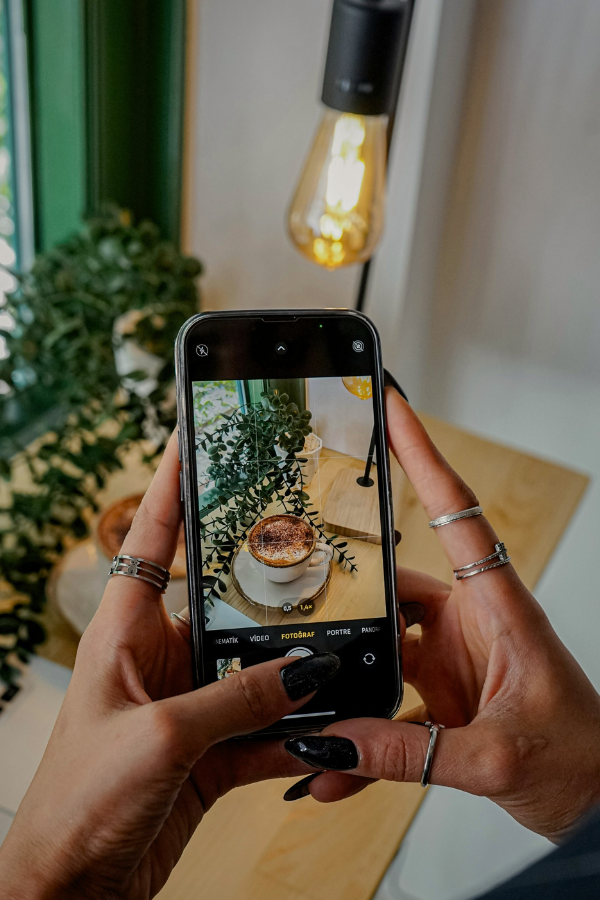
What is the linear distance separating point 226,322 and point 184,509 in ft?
0.39

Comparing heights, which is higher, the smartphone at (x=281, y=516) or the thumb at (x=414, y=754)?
the smartphone at (x=281, y=516)

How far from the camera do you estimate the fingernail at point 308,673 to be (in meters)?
0.40

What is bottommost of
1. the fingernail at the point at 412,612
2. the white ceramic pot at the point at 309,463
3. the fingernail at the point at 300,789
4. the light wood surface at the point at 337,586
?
the fingernail at the point at 300,789

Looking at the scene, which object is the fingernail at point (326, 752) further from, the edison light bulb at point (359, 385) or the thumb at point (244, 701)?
the edison light bulb at point (359, 385)

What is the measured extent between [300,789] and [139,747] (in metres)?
0.15

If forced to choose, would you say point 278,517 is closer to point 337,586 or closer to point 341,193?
point 337,586

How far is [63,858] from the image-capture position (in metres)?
0.34

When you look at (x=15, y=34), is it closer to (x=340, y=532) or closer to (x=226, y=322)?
(x=226, y=322)

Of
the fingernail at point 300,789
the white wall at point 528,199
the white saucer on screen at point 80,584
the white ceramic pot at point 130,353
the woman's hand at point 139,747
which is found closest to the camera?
the woman's hand at point 139,747

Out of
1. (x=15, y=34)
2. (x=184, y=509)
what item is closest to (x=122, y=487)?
(x=184, y=509)

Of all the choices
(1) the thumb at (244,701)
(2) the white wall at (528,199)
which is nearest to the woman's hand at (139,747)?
(1) the thumb at (244,701)

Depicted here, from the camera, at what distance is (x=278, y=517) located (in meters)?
0.43

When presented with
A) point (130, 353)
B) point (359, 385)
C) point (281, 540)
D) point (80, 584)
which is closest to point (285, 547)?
point (281, 540)

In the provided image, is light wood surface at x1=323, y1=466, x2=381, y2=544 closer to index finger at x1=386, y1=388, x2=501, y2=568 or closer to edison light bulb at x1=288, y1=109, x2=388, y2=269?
index finger at x1=386, y1=388, x2=501, y2=568
